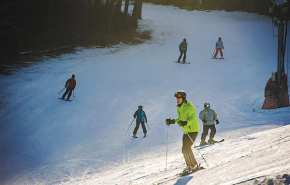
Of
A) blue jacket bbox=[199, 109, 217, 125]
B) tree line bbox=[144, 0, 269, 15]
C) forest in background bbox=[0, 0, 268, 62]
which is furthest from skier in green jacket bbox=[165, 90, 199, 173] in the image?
tree line bbox=[144, 0, 269, 15]

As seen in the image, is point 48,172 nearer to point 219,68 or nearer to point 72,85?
point 72,85

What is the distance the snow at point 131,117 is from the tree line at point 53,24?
247 centimetres

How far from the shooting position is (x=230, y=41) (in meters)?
31.5

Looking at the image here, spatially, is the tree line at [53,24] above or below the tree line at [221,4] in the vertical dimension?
below

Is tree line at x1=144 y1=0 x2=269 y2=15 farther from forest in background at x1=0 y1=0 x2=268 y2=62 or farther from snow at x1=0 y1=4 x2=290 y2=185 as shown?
snow at x1=0 y1=4 x2=290 y2=185

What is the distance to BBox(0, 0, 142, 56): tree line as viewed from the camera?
22.8 metres

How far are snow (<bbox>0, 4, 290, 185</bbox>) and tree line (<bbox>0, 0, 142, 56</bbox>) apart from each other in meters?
2.47

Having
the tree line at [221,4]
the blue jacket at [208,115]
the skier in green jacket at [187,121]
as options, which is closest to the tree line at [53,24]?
the blue jacket at [208,115]

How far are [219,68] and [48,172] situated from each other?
619 inches

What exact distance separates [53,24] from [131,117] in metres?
16.4

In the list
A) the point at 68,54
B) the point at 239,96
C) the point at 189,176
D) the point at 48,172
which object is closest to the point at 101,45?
the point at 68,54

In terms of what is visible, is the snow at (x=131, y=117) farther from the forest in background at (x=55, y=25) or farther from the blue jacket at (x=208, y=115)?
the forest in background at (x=55, y=25)

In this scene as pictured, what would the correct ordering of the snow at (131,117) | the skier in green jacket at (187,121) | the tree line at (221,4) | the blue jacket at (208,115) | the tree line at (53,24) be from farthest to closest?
the tree line at (221,4)
the tree line at (53,24)
the blue jacket at (208,115)
the snow at (131,117)
the skier in green jacket at (187,121)

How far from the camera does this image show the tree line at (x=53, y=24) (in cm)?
2278
